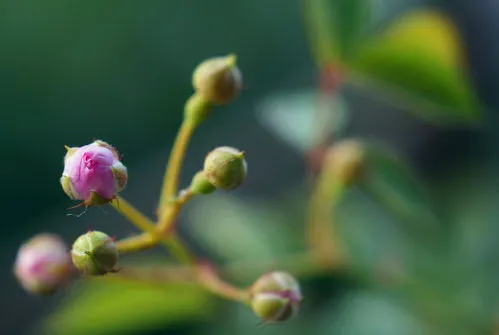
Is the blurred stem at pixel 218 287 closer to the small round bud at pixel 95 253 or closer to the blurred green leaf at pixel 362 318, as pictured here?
the small round bud at pixel 95 253

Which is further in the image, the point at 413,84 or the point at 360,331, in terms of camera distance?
the point at 360,331

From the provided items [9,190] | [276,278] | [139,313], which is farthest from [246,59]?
[276,278]

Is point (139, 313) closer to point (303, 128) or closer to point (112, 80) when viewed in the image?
point (303, 128)

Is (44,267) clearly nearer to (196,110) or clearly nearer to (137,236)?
(137,236)

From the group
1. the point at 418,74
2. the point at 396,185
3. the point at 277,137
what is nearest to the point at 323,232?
the point at 396,185

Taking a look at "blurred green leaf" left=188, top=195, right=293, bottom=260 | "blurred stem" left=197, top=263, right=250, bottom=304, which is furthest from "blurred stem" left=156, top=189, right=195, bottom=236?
"blurred green leaf" left=188, top=195, right=293, bottom=260

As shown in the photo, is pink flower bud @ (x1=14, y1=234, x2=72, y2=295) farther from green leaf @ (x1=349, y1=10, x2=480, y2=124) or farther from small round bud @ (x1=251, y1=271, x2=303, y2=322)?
green leaf @ (x1=349, y1=10, x2=480, y2=124)
